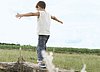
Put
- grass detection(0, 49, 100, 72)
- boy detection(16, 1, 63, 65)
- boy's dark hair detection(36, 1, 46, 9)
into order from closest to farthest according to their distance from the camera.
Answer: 1. boy's dark hair detection(36, 1, 46, 9)
2. boy detection(16, 1, 63, 65)
3. grass detection(0, 49, 100, 72)

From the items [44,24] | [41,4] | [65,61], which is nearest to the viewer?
[41,4]

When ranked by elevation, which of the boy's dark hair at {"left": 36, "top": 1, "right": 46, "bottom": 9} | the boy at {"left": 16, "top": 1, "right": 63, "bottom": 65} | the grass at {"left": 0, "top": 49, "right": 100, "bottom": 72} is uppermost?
the boy's dark hair at {"left": 36, "top": 1, "right": 46, "bottom": 9}

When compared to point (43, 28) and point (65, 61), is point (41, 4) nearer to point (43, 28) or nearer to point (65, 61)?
point (43, 28)

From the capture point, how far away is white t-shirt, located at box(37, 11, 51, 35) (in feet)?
25.4

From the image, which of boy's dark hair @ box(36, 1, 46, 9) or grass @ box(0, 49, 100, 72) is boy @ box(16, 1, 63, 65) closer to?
boy's dark hair @ box(36, 1, 46, 9)

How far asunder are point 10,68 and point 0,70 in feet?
1.06

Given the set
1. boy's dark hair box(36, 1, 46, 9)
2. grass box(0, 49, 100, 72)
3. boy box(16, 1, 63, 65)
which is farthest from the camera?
grass box(0, 49, 100, 72)

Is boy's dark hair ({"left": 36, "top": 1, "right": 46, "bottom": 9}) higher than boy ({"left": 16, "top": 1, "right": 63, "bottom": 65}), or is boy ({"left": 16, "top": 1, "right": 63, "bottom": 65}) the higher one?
boy's dark hair ({"left": 36, "top": 1, "right": 46, "bottom": 9})

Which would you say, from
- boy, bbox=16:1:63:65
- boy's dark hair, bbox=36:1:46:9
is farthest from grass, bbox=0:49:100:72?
boy's dark hair, bbox=36:1:46:9

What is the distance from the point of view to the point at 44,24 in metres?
7.91

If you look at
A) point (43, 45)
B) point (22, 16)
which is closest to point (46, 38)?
point (43, 45)

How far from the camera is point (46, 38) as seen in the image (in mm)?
8031

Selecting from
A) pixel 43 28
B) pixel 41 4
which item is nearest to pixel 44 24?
pixel 43 28

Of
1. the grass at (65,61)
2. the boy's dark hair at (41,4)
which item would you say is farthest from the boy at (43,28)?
the grass at (65,61)
